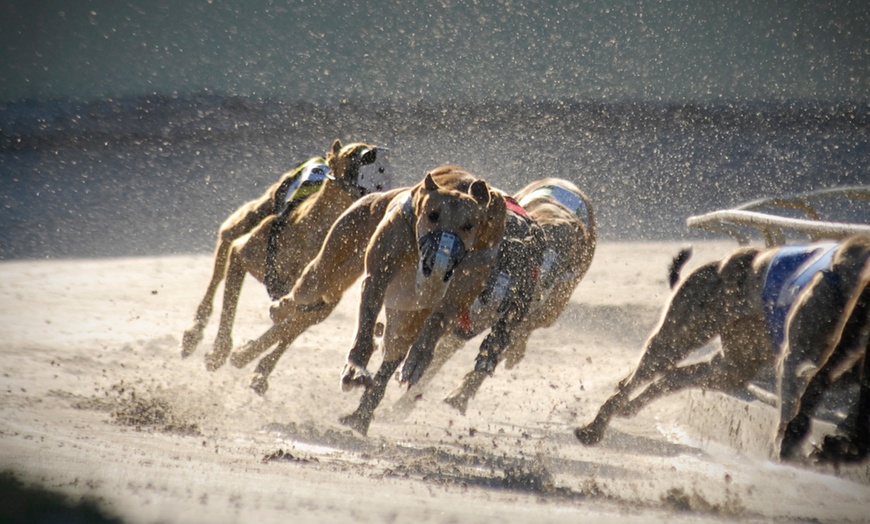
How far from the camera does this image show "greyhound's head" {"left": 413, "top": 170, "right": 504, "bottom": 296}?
3615 millimetres

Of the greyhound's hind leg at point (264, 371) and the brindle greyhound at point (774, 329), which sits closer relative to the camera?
the brindle greyhound at point (774, 329)

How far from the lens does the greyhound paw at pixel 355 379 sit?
3.70 metres

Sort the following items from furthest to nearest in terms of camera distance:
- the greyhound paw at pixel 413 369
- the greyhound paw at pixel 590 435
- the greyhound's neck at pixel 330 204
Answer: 1. the greyhound's neck at pixel 330 204
2. the greyhound paw at pixel 590 435
3. the greyhound paw at pixel 413 369

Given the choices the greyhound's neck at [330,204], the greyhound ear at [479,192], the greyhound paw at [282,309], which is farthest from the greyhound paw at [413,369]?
the greyhound's neck at [330,204]

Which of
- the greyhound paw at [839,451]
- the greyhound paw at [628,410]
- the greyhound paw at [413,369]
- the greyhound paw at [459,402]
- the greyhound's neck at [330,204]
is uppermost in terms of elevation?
the greyhound's neck at [330,204]

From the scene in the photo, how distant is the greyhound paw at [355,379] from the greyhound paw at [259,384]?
104cm

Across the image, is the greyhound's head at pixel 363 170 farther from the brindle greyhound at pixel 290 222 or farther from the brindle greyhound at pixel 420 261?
the brindle greyhound at pixel 420 261

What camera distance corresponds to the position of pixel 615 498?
3.26 m

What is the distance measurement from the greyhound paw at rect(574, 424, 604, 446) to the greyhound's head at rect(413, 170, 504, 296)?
2.48ft

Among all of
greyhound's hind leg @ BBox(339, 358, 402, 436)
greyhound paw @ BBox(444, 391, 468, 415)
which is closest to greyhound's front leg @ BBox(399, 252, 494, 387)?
greyhound's hind leg @ BBox(339, 358, 402, 436)

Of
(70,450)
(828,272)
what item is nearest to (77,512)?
(70,450)

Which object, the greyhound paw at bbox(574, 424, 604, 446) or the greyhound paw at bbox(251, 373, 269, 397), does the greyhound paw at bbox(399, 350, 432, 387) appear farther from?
the greyhound paw at bbox(251, 373, 269, 397)

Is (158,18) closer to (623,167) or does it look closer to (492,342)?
(623,167)

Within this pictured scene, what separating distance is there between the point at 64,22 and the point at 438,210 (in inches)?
338
